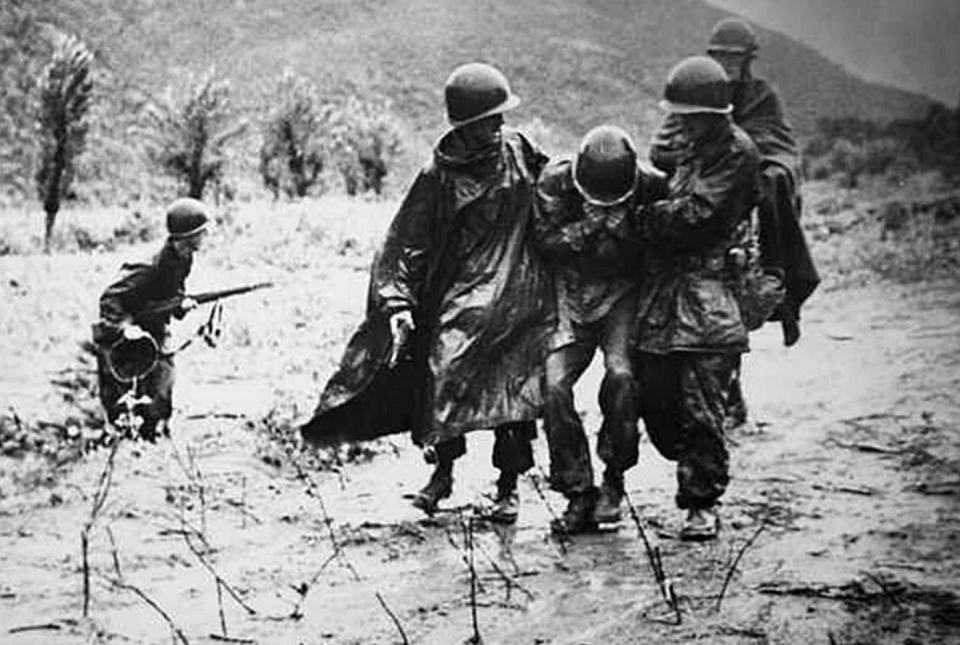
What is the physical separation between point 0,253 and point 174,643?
6902mm

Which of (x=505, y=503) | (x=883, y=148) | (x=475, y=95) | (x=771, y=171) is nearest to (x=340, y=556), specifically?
(x=505, y=503)

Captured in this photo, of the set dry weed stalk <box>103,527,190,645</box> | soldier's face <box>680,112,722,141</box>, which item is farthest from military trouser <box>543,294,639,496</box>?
dry weed stalk <box>103,527,190,645</box>

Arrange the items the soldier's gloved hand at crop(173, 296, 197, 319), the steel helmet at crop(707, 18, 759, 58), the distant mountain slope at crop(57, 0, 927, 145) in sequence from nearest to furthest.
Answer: the steel helmet at crop(707, 18, 759, 58) → the soldier's gloved hand at crop(173, 296, 197, 319) → the distant mountain slope at crop(57, 0, 927, 145)

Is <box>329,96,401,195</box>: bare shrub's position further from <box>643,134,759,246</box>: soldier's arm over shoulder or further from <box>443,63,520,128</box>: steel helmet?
<box>643,134,759,246</box>: soldier's arm over shoulder

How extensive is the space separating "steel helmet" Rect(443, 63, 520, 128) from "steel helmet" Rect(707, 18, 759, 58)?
2.04 metres

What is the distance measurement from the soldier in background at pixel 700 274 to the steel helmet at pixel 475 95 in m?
0.64

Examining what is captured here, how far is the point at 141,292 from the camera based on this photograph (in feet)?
22.1

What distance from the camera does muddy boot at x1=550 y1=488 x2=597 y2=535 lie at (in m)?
4.77

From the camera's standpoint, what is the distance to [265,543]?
4.95m

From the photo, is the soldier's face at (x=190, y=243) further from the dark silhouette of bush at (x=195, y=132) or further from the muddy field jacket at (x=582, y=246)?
the dark silhouette of bush at (x=195, y=132)

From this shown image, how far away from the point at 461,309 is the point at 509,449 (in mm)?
666

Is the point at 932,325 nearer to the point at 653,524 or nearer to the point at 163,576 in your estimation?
the point at 653,524

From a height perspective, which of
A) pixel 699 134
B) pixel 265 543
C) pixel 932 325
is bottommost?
pixel 265 543

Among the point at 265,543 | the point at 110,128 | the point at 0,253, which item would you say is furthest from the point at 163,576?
the point at 110,128
